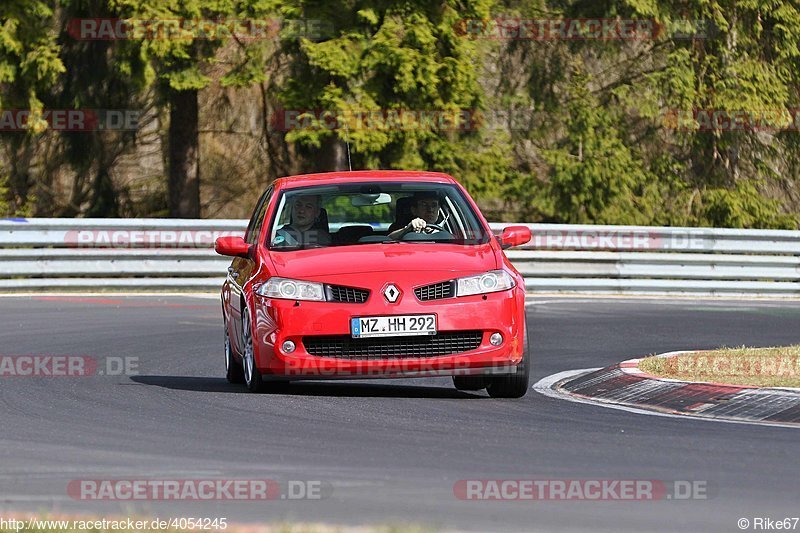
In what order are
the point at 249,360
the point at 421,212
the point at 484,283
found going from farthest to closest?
the point at 421,212, the point at 249,360, the point at 484,283

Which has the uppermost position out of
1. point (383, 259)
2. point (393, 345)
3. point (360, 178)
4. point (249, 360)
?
point (360, 178)

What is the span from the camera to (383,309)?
10.0 metres

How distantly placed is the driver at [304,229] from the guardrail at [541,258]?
34.3 ft

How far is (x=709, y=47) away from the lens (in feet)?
101

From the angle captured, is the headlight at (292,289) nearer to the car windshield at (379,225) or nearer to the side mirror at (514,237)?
the car windshield at (379,225)

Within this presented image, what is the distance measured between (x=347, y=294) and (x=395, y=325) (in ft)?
1.26

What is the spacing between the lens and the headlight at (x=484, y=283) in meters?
10.2

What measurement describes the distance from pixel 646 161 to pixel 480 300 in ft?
70.8

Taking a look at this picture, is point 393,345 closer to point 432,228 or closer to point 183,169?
point 432,228

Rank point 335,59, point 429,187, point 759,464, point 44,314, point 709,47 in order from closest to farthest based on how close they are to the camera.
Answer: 1. point 759,464
2. point 429,187
3. point 44,314
4. point 335,59
5. point 709,47

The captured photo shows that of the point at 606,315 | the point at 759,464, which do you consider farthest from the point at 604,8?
the point at 759,464

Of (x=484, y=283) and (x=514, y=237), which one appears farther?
(x=514, y=237)

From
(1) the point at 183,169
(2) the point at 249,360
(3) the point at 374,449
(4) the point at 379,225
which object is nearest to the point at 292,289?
(2) the point at 249,360

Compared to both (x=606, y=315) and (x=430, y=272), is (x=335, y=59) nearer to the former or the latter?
(x=606, y=315)
